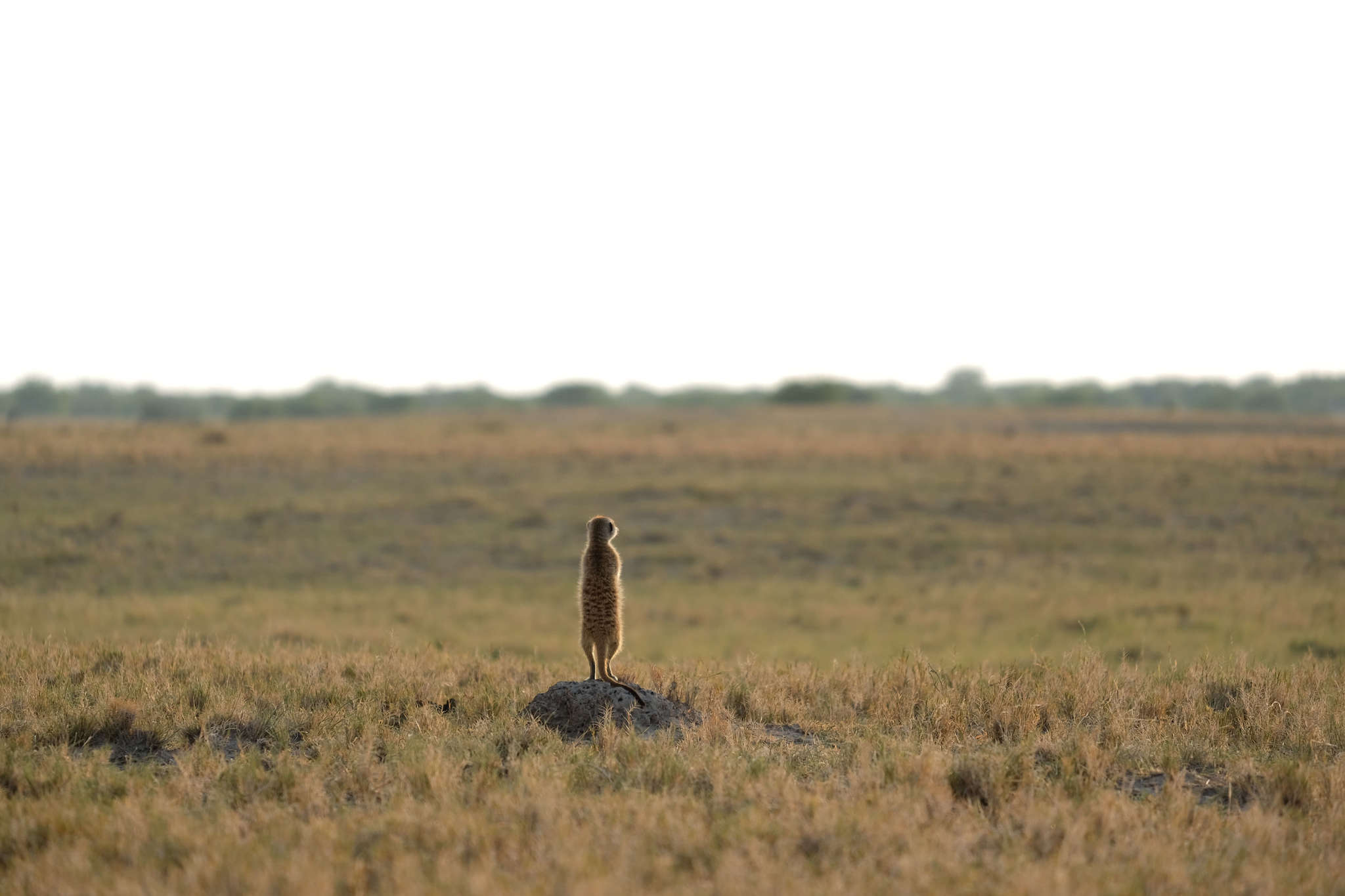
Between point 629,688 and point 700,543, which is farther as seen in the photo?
point 700,543

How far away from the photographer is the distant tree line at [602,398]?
4476 inches

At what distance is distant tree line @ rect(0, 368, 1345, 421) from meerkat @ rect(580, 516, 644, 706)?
92484 mm

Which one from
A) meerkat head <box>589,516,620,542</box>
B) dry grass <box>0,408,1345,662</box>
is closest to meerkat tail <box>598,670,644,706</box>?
meerkat head <box>589,516,620,542</box>

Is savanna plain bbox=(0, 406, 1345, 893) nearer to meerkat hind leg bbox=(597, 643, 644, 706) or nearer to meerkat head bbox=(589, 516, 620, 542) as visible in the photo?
meerkat hind leg bbox=(597, 643, 644, 706)

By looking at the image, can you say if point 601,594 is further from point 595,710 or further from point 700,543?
point 700,543

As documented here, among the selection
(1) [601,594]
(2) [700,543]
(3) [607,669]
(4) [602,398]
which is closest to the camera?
(1) [601,594]

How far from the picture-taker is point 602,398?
157 m

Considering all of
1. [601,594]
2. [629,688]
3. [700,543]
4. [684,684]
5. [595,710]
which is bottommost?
[700,543]

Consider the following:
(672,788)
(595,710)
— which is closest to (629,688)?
(595,710)

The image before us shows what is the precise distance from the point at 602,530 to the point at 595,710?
1.23 m

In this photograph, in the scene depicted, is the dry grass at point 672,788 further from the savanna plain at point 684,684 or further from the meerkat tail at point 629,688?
the meerkat tail at point 629,688

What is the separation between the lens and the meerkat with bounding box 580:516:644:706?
24.8 ft

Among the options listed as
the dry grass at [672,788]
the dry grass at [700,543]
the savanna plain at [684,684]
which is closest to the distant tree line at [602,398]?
the dry grass at [700,543]

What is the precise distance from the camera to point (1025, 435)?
44.9 metres
